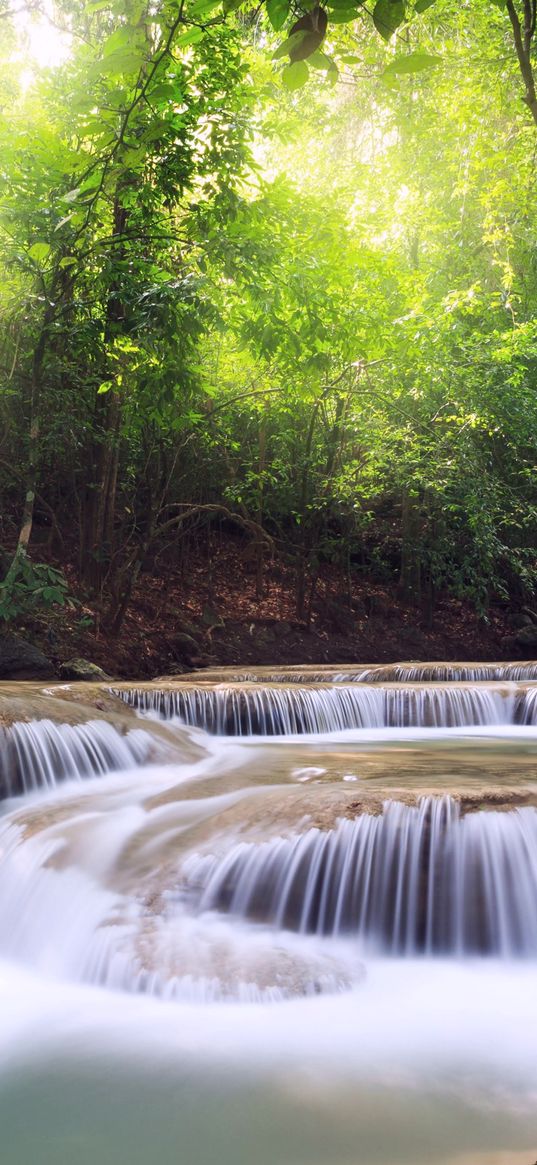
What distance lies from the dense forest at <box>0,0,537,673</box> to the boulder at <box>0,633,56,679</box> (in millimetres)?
604

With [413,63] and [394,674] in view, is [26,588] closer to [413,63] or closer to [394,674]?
[394,674]

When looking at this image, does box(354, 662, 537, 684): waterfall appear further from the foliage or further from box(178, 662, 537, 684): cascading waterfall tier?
the foliage

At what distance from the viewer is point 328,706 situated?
9891mm

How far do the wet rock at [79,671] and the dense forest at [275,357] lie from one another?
2.48ft

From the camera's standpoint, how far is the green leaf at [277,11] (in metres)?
1.81

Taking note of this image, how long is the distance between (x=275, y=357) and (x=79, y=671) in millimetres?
5840

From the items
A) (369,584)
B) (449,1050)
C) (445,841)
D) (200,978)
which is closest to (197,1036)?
(200,978)

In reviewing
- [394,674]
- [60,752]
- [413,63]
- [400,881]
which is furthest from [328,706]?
[413,63]

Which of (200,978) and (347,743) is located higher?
(347,743)

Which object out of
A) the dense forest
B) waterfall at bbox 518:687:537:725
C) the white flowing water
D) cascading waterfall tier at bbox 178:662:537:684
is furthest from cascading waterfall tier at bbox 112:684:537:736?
the white flowing water

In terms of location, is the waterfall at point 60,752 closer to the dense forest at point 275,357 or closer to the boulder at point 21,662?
the dense forest at point 275,357

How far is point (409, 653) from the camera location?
1723 centimetres

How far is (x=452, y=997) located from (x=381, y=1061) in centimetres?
60

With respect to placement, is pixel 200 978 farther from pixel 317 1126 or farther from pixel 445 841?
pixel 445 841
